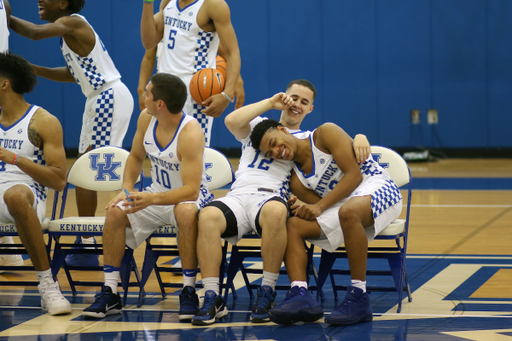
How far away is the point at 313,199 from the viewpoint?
3.61 metres

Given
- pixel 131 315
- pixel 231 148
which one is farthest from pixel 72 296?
pixel 231 148

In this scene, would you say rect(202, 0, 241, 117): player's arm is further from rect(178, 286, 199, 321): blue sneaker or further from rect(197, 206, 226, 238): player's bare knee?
rect(178, 286, 199, 321): blue sneaker

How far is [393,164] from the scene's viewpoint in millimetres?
3848

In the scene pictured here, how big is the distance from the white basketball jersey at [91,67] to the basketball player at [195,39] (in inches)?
25.8

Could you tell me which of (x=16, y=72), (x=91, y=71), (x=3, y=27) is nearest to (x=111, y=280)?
(x=16, y=72)

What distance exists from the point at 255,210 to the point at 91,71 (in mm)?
2346

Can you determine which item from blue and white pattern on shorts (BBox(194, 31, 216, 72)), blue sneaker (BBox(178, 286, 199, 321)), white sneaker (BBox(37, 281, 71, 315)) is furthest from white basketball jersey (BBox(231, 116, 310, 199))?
white sneaker (BBox(37, 281, 71, 315))

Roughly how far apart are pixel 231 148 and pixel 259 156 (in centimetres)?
981

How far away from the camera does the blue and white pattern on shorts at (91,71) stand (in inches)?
196

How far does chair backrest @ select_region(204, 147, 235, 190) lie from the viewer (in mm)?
3982

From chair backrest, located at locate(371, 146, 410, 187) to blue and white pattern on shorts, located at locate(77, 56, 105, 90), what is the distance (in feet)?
7.97

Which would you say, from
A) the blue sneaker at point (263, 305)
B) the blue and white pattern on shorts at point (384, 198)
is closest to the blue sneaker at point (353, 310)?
the blue sneaker at point (263, 305)

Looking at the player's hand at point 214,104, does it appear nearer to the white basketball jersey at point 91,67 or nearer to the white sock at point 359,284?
the white basketball jersey at point 91,67

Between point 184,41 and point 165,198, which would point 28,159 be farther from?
point 184,41
